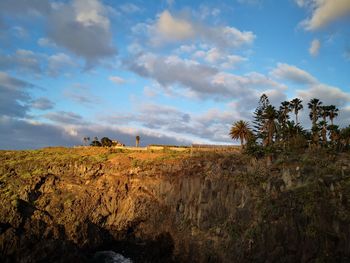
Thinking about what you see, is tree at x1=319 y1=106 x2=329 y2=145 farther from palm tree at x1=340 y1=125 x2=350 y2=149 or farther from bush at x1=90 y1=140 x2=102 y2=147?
bush at x1=90 y1=140 x2=102 y2=147

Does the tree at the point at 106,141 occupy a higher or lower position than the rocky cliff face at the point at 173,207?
higher

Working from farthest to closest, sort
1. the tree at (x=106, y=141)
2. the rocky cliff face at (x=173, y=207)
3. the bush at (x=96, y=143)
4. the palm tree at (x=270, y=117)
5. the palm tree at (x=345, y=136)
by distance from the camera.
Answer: the bush at (x=96, y=143) → the tree at (x=106, y=141) → the palm tree at (x=270, y=117) → the palm tree at (x=345, y=136) → the rocky cliff face at (x=173, y=207)

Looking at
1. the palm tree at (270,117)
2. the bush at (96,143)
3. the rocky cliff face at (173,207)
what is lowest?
the rocky cliff face at (173,207)

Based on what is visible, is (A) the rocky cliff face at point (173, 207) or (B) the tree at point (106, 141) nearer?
(A) the rocky cliff face at point (173, 207)

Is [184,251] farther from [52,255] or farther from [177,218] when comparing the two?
[52,255]

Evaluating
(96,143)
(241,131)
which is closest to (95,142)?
(96,143)

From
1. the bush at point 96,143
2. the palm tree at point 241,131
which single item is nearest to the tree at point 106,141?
the bush at point 96,143

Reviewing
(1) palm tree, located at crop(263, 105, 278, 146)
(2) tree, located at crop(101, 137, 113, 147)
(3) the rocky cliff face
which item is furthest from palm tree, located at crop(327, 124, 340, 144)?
(2) tree, located at crop(101, 137, 113, 147)

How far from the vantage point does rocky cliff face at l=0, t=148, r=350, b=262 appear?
41250 millimetres

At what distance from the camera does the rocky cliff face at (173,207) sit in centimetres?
4125

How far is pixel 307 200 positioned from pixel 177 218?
1709 centimetres

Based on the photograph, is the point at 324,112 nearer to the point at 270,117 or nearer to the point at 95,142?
the point at 270,117

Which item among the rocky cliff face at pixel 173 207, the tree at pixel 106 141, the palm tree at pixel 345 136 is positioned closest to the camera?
the rocky cliff face at pixel 173 207

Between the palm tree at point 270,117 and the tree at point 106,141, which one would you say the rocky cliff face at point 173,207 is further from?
the tree at point 106,141
